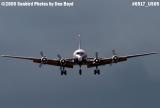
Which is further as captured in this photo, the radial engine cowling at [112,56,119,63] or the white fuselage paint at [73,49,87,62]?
the radial engine cowling at [112,56,119,63]

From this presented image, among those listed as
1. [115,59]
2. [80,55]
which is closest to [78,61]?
[80,55]

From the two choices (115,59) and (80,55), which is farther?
(115,59)

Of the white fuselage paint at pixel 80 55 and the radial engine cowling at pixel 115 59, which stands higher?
the white fuselage paint at pixel 80 55

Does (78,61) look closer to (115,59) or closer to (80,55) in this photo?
(80,55)

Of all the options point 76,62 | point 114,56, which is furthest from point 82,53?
point 114,56

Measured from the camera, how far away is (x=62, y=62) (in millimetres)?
84500

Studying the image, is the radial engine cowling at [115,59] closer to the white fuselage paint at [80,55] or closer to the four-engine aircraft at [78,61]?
the four-engine aircraft at [78,61]

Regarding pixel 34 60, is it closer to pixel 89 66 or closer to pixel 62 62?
pixel 62 62

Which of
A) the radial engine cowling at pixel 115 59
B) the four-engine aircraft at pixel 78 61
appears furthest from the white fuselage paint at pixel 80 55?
the radial engine cowling at pixel 115 59

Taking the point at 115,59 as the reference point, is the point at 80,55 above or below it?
above

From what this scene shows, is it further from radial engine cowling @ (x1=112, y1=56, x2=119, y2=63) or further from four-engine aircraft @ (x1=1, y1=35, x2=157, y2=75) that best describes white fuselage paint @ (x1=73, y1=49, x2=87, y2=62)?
radial engine cowling @ (x1=112, y1=56, x2=119, y2=63)

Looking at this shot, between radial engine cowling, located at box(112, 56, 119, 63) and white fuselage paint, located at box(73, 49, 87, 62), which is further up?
white fuselage paint, located at box(73, 49, 87, 62)

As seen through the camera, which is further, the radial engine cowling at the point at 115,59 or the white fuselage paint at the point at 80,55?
the radial engine cowling at the point at 115,59

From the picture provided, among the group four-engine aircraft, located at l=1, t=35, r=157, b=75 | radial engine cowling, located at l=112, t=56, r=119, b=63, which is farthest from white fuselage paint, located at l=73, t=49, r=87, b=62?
radial engine cowling, located at l=112, t=56, r=119, b=63
